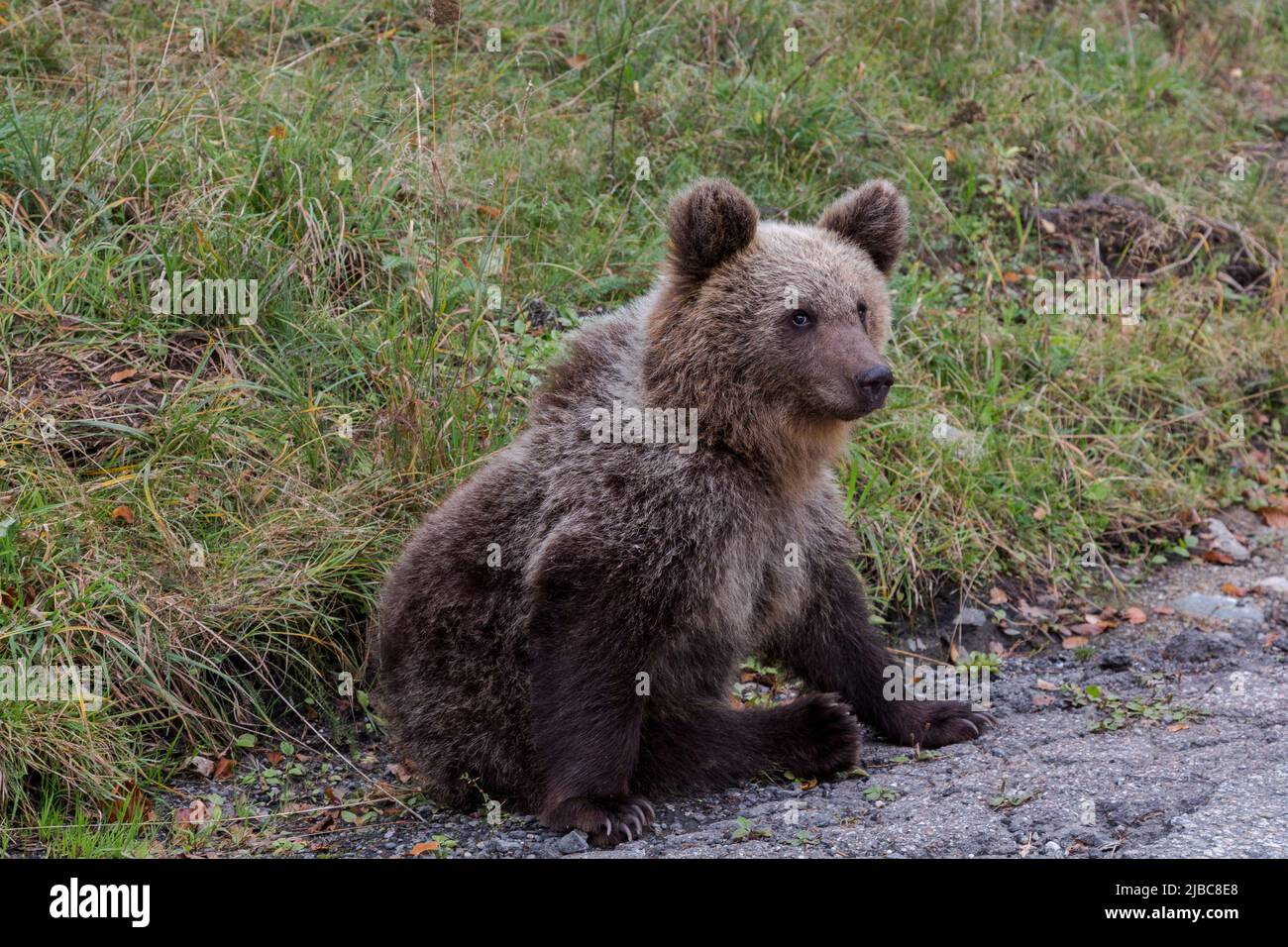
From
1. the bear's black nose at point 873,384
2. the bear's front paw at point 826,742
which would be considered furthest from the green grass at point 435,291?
the bear's black nose at point 873,384

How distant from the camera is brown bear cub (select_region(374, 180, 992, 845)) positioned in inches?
181

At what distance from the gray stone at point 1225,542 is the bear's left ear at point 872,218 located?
2.92 metres

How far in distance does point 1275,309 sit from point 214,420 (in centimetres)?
590

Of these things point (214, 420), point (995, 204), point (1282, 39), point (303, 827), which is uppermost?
point (1282, 39)

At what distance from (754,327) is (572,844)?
1863mm

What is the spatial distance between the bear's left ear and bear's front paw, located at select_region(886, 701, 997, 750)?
69.2 inches

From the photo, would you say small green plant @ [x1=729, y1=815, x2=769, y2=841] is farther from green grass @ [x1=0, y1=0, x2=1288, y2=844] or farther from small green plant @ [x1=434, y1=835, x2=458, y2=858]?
green grass @ [x1=0, y1=0, x2=1288, y2=844]

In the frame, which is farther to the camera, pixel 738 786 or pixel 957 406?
pixel 957 406

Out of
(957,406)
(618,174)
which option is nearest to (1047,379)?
(957,406)

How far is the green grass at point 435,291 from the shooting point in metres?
5.45

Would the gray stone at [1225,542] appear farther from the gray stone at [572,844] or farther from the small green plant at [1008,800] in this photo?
the gray stone at [572,844]

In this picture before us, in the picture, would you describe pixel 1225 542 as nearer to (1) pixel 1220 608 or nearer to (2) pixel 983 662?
(1) pixel 1220 608
